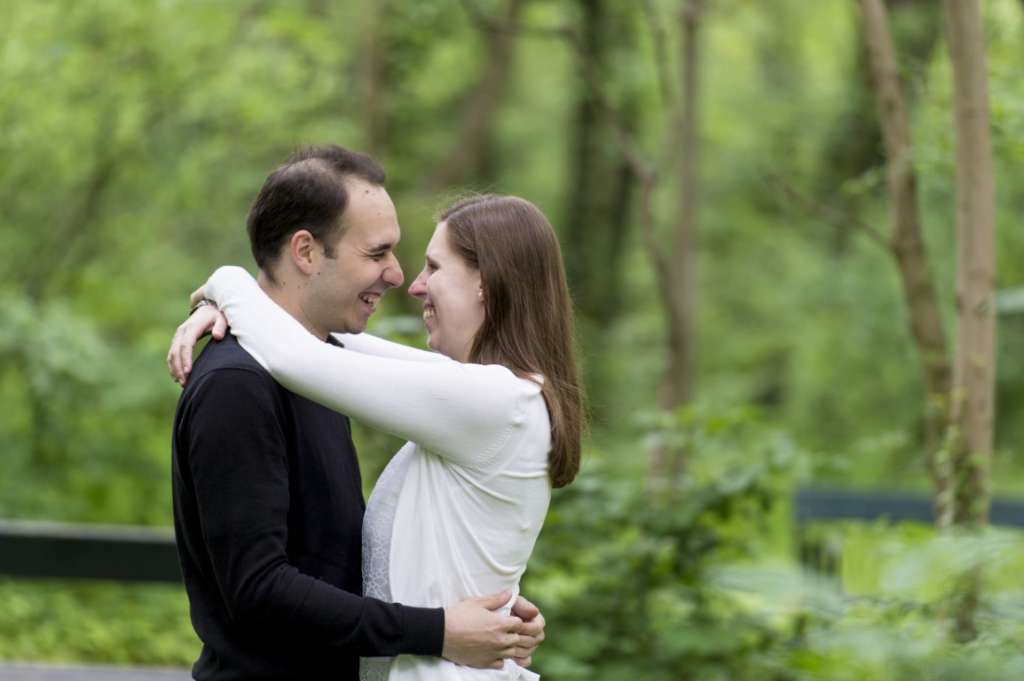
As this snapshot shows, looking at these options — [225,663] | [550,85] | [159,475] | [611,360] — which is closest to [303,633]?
[225,663]

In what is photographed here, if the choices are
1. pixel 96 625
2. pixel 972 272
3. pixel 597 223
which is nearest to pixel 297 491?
pixel 972 272

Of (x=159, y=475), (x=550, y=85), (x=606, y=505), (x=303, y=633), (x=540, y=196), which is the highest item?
(x=550, y=85)

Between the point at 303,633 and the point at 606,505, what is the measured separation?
348cm

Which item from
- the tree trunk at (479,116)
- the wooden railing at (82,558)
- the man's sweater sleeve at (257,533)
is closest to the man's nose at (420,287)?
the man's sweater sleeve at (257,533)

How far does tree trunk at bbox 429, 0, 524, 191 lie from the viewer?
49.2 feet

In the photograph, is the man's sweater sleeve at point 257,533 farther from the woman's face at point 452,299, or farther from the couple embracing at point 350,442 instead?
the woman's face at point 452,299

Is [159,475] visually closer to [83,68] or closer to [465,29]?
[83,68]

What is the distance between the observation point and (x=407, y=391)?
2.54m

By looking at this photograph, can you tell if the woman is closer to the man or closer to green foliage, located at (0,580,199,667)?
the man

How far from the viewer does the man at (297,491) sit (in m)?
2.47

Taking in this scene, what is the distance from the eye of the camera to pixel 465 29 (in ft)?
57.8

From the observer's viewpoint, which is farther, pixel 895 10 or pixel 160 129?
pixel 160 129

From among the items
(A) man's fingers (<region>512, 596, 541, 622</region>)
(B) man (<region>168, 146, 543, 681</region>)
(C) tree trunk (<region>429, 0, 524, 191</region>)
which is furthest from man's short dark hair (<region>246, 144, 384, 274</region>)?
(C) tree trunk (<region>429, 0, 524, 191</region>)

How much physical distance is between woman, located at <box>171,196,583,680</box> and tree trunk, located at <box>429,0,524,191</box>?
1199cm
